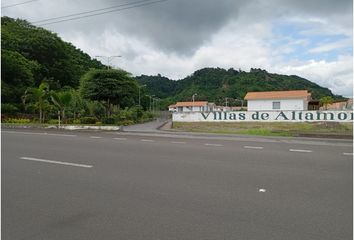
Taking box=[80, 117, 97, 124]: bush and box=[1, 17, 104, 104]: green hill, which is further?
box=[1, 17, 104, 104]: green hill

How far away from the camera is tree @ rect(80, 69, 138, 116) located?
30047 millimetres

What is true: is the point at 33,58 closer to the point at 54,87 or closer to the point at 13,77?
the point at 54,87

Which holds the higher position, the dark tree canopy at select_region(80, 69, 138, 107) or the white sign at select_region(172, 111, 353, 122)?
the dark tree canopy at select_region(80, 69, 138, 107)

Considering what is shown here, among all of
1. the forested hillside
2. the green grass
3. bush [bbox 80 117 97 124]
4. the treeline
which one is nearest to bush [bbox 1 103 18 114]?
the treeline

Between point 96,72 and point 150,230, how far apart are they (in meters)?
27.5

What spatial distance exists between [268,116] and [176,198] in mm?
26974

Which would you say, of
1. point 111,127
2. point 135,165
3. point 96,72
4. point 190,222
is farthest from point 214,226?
point 96,72

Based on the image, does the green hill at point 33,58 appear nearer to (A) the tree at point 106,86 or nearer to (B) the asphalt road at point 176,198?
(A) the tree at point 106,86

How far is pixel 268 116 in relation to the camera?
103 ft

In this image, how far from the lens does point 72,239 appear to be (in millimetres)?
4086

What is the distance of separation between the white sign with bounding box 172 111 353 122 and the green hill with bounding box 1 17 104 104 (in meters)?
22.5

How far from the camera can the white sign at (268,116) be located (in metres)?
29.4

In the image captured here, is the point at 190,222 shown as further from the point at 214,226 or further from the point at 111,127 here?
the point at 111,127

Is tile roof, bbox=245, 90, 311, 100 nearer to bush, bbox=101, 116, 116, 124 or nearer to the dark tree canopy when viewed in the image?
the dark tree canopy
